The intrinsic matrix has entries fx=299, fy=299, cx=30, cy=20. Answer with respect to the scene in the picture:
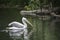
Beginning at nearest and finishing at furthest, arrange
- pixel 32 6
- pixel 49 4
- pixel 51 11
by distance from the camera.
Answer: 1. pixel 51 11
2. pixel 49 4
3. pixel 32 6

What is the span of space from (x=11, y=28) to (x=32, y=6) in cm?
1230

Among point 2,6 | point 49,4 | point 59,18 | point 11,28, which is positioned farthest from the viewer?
point 2,6

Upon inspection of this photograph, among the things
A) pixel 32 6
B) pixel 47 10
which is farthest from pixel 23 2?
pixel 47 10

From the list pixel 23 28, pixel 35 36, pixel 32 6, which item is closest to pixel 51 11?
pixel 32 6

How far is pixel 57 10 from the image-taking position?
24609 millimetres

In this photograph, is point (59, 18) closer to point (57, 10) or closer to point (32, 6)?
point (57, 10)

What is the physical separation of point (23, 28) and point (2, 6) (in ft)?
80.9

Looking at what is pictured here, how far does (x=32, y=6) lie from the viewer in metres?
28.1

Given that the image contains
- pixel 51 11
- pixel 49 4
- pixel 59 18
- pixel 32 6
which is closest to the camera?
pixel 59 18

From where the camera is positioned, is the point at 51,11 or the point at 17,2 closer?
the point at 51,11

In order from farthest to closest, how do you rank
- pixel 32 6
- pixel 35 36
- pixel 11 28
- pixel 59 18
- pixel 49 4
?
pixel 32 6
pixel 49 4
pixel 59 18
pixel 11 28
pixel 35 36

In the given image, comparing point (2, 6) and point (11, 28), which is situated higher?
Answer: point (11, 28)

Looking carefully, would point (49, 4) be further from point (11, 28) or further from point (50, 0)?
point (11, 28)

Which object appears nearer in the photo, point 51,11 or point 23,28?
point 23,28
